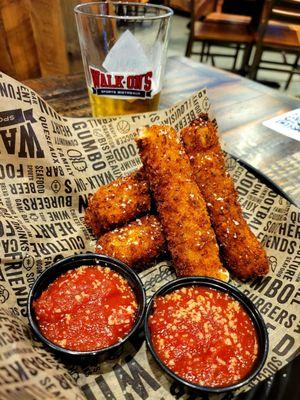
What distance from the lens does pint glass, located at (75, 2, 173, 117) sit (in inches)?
87.0

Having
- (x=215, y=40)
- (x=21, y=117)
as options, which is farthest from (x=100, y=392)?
(x=215, y=40)

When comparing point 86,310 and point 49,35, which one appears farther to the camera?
point 49,35

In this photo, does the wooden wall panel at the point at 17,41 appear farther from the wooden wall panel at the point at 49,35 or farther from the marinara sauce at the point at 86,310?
the marinara sauce at the point at 86,310

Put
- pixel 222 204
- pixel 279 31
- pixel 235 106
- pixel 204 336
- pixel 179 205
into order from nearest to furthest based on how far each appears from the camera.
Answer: pixel 204 336, pixel 179 205, pixel 222 204, pixel 235 106, pixel 279 31

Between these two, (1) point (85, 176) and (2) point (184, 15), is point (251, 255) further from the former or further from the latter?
(2) point (184, 15)

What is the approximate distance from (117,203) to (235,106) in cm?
167

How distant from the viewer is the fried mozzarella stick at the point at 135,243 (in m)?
1.74

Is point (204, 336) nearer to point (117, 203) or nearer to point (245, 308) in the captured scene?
point (245, 308)

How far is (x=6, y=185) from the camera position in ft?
5.65

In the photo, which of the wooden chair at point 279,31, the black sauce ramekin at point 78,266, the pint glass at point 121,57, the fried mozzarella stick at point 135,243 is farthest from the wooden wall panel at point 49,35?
the wooden chair at point 279,31

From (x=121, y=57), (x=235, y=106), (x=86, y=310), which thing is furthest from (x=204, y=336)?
(x=235, y=106)

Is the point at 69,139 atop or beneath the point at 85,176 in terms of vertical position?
atop

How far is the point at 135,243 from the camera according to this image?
176cm

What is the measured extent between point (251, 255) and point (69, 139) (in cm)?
120
